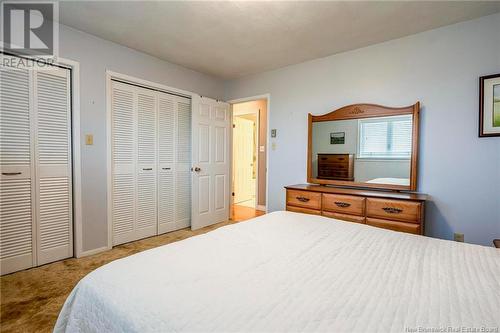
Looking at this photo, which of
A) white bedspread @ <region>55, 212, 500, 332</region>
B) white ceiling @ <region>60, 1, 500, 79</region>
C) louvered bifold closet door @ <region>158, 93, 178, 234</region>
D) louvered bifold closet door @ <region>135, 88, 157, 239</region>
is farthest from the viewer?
louvered bifold closet door @ <region>158, 93, 178, 234</region>

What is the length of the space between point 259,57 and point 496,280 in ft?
10.1

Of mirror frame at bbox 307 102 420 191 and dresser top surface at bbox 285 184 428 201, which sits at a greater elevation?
mirror frame at bbox 307 102 420 191

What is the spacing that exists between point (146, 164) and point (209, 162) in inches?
38.2

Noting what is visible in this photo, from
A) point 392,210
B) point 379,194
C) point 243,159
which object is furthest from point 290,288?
point 243,159

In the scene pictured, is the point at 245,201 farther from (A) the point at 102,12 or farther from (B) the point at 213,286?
(B) the point at 213,286

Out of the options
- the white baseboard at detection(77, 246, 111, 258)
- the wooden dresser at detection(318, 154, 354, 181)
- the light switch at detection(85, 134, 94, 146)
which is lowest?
the white baseboard at detection(77, 246, 111, 258)

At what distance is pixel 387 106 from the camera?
2766mm

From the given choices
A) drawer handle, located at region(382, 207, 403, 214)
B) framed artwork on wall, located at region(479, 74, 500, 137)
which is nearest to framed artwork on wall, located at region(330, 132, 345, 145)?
drawer handle, located at region(382, 207, 403, 214)

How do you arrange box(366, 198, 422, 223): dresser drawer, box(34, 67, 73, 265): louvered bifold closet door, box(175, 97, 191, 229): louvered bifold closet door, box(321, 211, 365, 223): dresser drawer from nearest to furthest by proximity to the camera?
box(366, 198, 422, 223): dresser drawer → box(34, 67, 73, 265): louvered bifold closet door → box(321, 211, 365, 223): dresser drawer → box(175, 97, 191, 229): louvered bifold closet door

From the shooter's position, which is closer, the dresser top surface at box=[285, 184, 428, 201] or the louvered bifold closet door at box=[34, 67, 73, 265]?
the dresser top surface at box=[285, 184, 428, 201]

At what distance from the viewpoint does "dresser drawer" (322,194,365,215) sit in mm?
2518

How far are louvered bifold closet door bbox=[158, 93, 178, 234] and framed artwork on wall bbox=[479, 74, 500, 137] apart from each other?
3.47 m

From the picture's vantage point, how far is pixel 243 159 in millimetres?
5852

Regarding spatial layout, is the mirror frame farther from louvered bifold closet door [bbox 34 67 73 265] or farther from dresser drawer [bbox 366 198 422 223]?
louvered bifold closet door [bbox 34 67 73 265]
